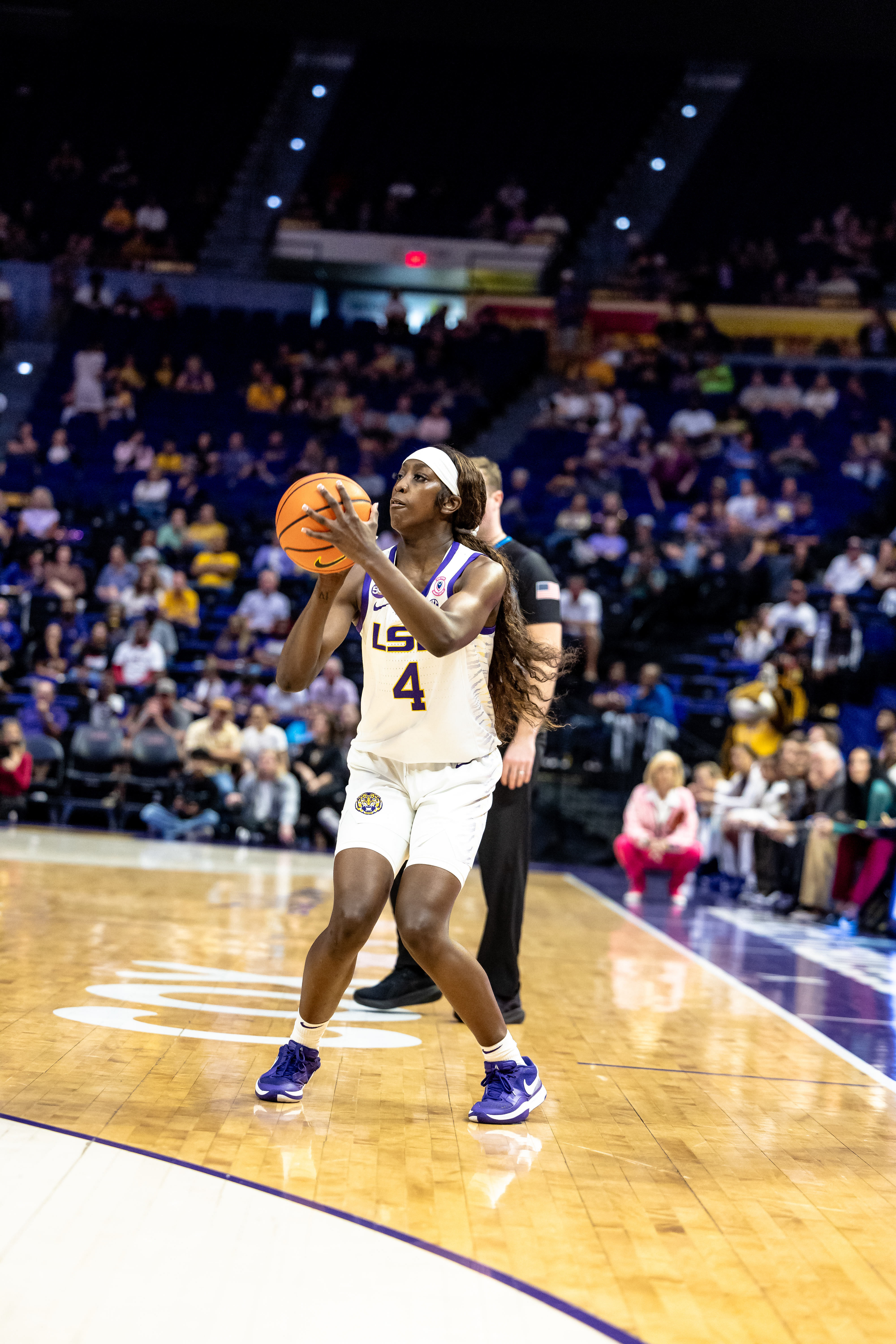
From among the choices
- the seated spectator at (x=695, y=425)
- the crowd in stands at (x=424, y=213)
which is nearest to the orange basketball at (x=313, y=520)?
the seated spectator at (x=695, y=425)

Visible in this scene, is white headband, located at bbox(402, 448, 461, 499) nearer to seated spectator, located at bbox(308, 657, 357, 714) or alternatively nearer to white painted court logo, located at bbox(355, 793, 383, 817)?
white painted court logo, located at bbox(355, 793, 383, 817)

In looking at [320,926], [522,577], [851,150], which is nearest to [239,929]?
[320,926]

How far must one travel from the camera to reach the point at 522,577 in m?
4.87

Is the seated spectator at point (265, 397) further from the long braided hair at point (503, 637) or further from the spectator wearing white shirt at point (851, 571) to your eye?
the long braided hair at point (503, 637)

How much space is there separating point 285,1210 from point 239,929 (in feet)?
13.2

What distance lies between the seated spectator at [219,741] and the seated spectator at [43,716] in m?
1.24

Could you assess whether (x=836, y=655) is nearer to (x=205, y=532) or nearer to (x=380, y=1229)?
(x=205, y=532)

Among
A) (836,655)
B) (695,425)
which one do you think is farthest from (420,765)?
(695,425)

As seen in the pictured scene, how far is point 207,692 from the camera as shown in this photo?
13352 millimetres

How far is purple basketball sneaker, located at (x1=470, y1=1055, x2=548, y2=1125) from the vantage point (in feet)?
11.6

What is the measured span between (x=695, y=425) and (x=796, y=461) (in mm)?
1580

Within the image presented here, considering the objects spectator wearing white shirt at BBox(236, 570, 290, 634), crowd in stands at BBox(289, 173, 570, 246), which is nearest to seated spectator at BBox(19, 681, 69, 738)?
spectator wearing white shirt at BBox(236, 570, 290, 634)

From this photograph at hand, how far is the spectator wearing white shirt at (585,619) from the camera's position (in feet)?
45.1

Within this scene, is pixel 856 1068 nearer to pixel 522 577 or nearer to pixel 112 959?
pixel 522 577
